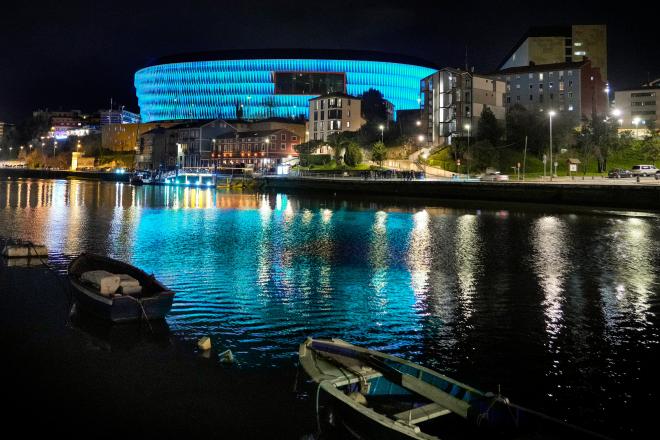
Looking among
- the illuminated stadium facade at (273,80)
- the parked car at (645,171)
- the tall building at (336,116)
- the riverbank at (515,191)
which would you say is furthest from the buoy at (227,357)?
the illuminated stadium facade at (273,80)

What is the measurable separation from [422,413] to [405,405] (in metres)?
0.78

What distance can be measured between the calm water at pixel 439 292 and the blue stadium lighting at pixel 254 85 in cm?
13116

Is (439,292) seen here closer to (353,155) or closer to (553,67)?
(353,155)

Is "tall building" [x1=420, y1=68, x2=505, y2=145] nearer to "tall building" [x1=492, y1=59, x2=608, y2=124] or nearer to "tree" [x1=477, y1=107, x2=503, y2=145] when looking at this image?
"tree" [x1=477, y1=107, x2=503, y2=145]

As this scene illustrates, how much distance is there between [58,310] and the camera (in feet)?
57.9

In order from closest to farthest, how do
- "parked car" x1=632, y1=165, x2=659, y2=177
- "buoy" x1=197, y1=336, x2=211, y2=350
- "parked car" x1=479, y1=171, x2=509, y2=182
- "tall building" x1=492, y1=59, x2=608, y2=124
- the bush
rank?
"buoy" x1=197, y1=336, x2=211, y2=350 < "parked car" x1=479, y1=171, x2=509, y2=182 < "parked car" x1=632, y1=165, x2=659, y2=177 < "tall building" x1=492, y1=59, x2=608, y2=124 < the bush

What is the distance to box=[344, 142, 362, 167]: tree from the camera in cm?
10225

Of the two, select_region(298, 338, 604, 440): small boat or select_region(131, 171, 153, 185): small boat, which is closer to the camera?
select_region(298, 338, 604, 440): small boat

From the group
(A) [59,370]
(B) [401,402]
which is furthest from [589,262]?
(A) [59,370]

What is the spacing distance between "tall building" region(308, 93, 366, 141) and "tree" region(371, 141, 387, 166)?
22308 millimetres

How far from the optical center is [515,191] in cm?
6506

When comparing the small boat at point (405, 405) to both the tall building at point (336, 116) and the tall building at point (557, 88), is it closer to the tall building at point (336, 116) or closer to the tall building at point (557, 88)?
the tall building at point (557, 88)

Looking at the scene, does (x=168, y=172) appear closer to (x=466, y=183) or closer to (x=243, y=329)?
(x=466, y=183)

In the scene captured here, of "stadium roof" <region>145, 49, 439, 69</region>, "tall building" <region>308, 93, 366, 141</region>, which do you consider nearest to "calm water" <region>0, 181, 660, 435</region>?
"tall building" <region>308, 93, 366, 141</region>
